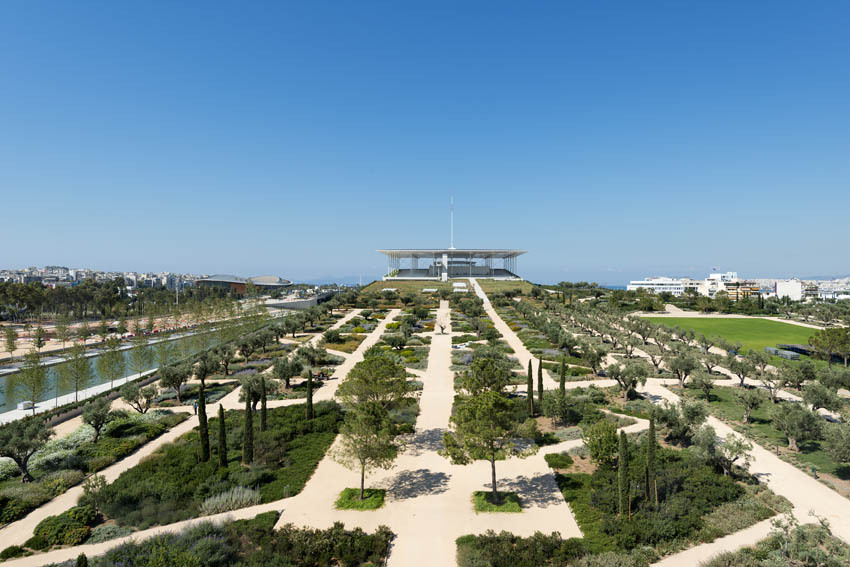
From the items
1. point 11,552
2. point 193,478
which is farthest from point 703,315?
point 11,552

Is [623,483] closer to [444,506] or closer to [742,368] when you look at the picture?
[444,506]

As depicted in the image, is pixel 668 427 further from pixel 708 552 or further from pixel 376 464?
pixel 376 464

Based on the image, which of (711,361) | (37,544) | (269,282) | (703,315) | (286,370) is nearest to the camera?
(37,544)

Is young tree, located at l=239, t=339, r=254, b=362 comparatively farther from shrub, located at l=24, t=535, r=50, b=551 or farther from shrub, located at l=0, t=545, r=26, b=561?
shrub, located at l=0, t=545, r=26, b=561

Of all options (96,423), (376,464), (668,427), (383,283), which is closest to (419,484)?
(376,464)

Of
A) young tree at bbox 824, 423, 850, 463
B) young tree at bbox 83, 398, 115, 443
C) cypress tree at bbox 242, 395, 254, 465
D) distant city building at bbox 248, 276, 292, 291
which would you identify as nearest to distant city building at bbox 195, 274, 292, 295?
distant city building at bbox 248, 276, 292, 291

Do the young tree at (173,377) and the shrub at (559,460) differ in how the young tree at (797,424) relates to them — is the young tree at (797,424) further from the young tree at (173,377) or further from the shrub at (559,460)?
the young tree at (173,377)
